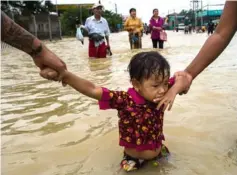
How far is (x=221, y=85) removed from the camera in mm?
4473

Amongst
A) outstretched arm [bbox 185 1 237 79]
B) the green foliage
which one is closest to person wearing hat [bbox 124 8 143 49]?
outstretched arm [bbox 185 1 237 79]

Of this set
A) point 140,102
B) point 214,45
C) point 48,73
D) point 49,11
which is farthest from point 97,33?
point 49,11

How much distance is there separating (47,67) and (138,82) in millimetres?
542

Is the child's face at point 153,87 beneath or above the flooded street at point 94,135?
above

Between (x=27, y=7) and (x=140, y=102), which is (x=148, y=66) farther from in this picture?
(x=27, y=7)

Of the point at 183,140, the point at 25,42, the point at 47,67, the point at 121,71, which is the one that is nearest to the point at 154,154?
the point at 183,140

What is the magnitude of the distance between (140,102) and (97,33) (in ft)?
22.8

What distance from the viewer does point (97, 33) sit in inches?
349

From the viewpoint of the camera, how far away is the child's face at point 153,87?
2.02m

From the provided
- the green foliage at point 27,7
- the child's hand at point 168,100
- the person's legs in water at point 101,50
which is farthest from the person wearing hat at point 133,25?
the green foliage at point 27,7

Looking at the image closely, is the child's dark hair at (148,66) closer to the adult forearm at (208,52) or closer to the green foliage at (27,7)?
the adult forearm at (208,52)

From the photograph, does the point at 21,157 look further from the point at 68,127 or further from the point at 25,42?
the point at 25,42

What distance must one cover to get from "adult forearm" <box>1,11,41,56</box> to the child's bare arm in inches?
4.8

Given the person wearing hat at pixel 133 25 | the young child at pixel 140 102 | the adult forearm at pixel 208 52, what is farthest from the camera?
the person wearing hat at pixel 133 25
